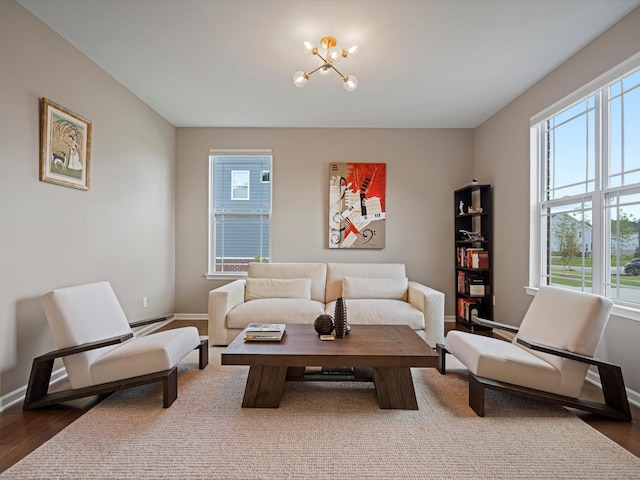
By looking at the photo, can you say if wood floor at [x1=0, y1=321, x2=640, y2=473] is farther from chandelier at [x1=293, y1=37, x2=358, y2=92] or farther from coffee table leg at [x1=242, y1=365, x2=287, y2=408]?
chandelier at [x1=293, y1=37, x2=358, y2=92]

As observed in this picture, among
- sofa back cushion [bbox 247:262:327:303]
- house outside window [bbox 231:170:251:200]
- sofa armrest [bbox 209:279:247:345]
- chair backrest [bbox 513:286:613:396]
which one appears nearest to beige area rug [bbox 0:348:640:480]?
chair backrest [bbox 513:286:613:396]

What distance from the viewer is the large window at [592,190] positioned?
2334mm

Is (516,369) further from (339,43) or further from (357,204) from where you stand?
(357,204)

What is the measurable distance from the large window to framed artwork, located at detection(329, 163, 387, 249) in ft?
6.01

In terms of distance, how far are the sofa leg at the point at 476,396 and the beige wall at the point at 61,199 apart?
309cm

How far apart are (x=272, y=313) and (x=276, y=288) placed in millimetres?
519

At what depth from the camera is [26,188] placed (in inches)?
88.5

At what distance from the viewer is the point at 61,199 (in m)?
2.55

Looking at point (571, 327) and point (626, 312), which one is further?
point (626, 312)

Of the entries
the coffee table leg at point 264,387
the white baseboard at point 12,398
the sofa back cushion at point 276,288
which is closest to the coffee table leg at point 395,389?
the coffee table leg at point 264,387

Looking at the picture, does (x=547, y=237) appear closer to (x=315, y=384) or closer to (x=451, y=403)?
(x=451, y=403)

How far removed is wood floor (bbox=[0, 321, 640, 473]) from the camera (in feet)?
5.51

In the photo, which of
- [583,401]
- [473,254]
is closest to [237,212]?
[473,254]

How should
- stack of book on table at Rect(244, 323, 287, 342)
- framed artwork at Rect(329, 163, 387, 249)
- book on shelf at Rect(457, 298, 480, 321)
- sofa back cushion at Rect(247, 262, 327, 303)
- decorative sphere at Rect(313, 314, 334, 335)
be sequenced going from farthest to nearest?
framed artwork at Rect(329, 163, 387, 249) < book on shelf at Rect(457, 298, 480, 321) < sofa back cushion at Rect(247, 262, 327, 303) < decorative sphere at Rect(313, 314, 334, 335) < stack of book on table at Rect(244, 323, 287, 342)
